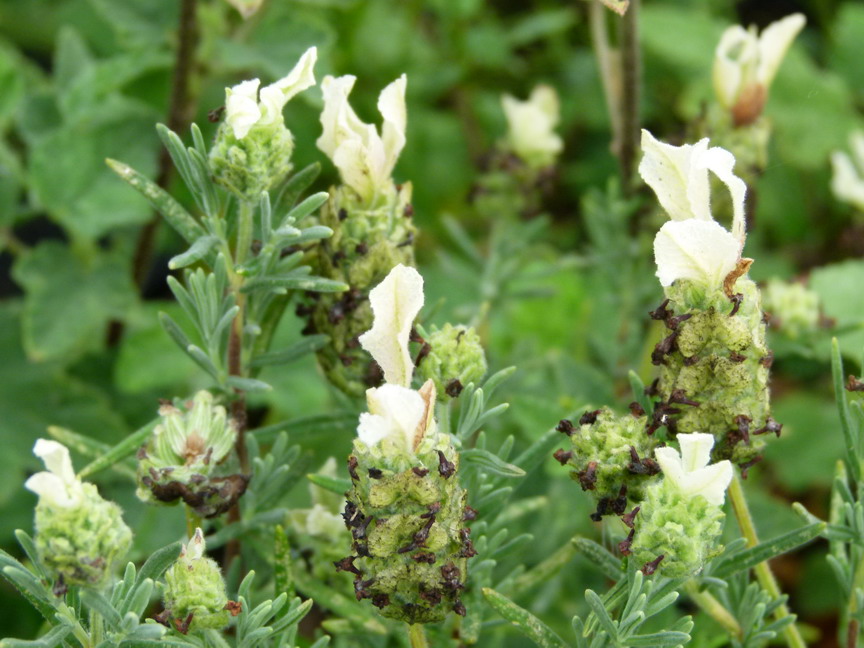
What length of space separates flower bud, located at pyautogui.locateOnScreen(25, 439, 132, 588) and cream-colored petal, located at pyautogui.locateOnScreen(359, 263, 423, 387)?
0.27 metres

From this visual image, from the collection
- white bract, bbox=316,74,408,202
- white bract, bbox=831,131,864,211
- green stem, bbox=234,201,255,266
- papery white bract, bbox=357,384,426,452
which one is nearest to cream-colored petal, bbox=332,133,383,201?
white bract, bbox=316,74,408,202

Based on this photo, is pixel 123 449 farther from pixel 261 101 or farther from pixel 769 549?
pixel 769 549

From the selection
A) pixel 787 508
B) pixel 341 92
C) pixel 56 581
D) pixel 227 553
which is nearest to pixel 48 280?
pixel 227 553

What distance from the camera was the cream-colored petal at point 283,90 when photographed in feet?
3.54

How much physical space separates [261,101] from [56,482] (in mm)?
416

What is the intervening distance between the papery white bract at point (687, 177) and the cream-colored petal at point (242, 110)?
37cm

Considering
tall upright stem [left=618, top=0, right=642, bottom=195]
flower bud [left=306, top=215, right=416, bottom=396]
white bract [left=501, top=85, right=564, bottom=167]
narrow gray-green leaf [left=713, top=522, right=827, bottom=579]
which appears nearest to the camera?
narrow gray-green leaf [left=713, top=522, right=827, bottom=579]

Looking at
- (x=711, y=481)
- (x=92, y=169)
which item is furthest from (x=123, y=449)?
(x=92, y=169)

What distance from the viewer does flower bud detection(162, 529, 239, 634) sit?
99cm

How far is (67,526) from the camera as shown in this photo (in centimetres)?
91

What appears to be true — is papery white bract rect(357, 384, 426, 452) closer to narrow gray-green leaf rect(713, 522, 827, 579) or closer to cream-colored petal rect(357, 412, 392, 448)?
cream-colored petal rect(357, 412, 392, 448)

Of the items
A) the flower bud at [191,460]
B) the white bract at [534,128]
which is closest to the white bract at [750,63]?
the white bract at [534,128]

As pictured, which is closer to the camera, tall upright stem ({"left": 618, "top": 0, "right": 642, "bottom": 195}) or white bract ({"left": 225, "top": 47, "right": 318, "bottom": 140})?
white bract ({"left": 225, "top": 47, "right": 318, "bottom": 140})

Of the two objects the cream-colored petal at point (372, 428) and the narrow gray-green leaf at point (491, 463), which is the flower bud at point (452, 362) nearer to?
the narrow gray-green leaf at point (491, 463)
